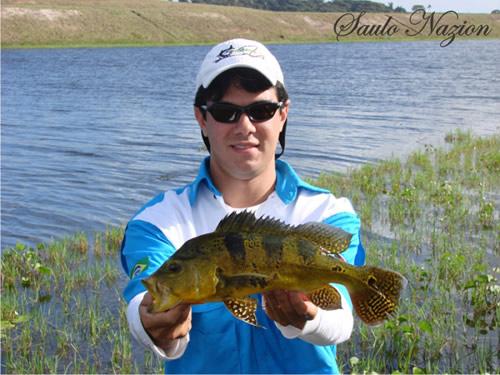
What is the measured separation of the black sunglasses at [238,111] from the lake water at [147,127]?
9467mm

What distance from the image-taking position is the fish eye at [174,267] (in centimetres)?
285

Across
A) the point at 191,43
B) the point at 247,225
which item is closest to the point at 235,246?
the point at 247,225

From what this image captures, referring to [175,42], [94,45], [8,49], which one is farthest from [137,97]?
→ [175,42]

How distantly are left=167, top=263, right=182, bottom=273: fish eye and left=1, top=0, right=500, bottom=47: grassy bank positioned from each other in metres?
88.6

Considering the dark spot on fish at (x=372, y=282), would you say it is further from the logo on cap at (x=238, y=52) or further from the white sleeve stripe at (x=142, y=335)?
the logo on cap at (x=238, y=52)

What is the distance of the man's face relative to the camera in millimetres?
3633

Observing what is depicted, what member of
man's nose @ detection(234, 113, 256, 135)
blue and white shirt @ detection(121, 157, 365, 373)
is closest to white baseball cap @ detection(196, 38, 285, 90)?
man's nose @ detection(234, 113, 256, 135)

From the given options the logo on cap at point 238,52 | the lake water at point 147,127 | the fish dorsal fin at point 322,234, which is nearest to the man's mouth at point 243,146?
the logo on cap at point 238,52

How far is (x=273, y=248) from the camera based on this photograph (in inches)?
118

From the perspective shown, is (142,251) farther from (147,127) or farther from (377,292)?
(147,127)

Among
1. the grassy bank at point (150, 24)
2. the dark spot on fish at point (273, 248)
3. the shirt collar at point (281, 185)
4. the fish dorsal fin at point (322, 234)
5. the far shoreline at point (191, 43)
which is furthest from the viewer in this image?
the grassy bank at point (150, 24)

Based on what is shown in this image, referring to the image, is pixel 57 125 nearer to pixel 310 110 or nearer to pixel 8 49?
pixel 310 110

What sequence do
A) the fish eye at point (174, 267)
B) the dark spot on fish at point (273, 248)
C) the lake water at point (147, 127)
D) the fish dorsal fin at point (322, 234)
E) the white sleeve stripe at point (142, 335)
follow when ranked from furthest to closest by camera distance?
the lake water at point (147, 127), the white sleeve stripe at point (142, 335), the fish dorsal fin at point (322, 234), the dark spot on fish at point (273, 248), the fish eye at point (174, 267)

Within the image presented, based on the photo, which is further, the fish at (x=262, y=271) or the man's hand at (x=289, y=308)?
the man's hand at (x=289, y=308)
